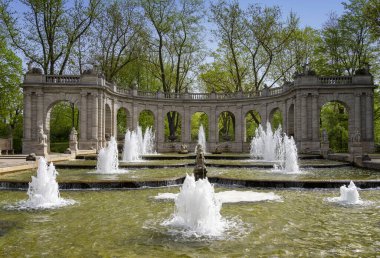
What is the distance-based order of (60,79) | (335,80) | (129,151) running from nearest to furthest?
1. (129,151)
2. (60,79)
3. (335,80)

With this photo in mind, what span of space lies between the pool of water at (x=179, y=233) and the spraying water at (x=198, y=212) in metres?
0.33

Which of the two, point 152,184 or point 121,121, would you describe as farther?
point 121,121

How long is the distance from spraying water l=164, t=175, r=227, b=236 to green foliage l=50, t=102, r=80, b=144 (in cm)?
4186

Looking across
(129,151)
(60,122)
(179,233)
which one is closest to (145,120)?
(60,122)

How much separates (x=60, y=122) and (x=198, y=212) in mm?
43320

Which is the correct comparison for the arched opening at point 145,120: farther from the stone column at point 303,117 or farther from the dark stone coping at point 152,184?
the dark stone coping at point 152,184

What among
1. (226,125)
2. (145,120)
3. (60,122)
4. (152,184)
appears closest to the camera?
(152,184)

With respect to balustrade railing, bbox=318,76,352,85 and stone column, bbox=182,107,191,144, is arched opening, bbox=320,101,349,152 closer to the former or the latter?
balustrade railing, bbox=318,76,352,85

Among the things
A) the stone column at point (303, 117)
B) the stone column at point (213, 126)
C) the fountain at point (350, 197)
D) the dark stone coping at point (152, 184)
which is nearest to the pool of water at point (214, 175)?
the dark stone coping at point (152, 184)

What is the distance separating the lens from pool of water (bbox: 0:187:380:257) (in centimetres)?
632

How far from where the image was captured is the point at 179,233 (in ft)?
24.3

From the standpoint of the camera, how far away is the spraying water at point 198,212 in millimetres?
7555

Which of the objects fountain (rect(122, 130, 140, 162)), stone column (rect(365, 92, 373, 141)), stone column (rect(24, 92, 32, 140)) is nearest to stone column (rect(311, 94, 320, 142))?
stone column (rect(365, 92, 373, 141))

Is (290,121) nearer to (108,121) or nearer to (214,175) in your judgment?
(108,121)
